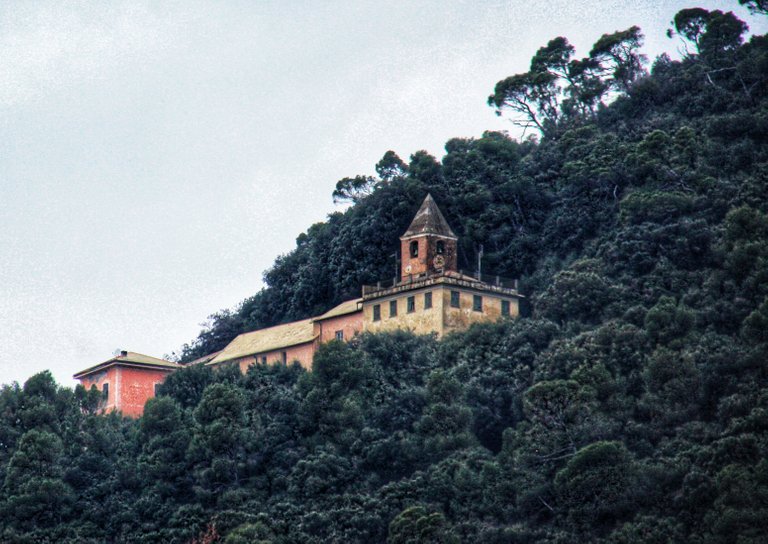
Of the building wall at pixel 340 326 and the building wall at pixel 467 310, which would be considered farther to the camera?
the building wall at pixel 340 326

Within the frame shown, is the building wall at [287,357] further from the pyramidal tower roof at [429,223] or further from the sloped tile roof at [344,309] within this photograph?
the pyramidal tower roof at [429,223]

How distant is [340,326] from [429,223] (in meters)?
7.21

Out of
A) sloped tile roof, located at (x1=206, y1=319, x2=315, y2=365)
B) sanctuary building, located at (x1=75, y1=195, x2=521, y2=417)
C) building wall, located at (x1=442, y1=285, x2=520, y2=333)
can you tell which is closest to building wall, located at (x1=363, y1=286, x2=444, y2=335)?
sanctuary building, located at (x1=75, y1=195, x2=521, y2=417)

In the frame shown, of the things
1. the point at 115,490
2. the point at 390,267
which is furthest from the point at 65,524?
the point at 390,267

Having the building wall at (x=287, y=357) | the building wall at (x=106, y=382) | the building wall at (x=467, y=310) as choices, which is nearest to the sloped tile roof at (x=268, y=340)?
the building wall at (x=287, y=357)

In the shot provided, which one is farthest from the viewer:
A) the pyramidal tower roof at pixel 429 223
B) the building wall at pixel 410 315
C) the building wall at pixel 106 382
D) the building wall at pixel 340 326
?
the building wall at pixel 106 382

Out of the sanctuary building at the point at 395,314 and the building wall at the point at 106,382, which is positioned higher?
the sanctuary building at the point at 395,314

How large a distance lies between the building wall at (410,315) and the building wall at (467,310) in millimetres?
399

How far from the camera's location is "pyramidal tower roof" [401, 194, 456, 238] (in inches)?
3209

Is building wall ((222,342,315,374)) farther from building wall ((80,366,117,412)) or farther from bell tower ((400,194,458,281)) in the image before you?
bell tower ((400,194,458,281))

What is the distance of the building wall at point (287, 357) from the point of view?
81.0m

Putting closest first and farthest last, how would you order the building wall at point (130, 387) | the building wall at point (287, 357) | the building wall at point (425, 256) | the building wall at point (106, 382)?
the building wall at point (425, 256)
the building wall at point (287, 357)
the building wall at point (130, 387)
the building wall at point (106, 382)

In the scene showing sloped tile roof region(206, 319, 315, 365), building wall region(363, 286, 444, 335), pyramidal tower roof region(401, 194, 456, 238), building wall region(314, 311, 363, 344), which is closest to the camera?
building wall region(363, 286, 444, 335)

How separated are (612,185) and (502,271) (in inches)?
302
